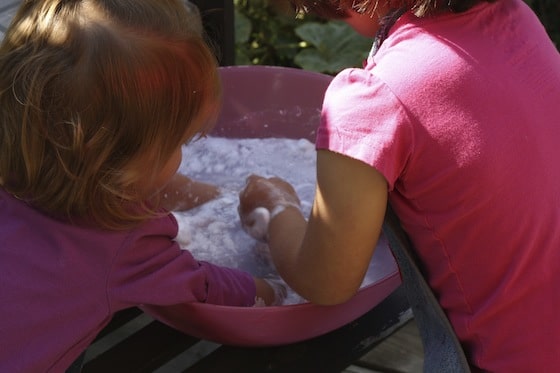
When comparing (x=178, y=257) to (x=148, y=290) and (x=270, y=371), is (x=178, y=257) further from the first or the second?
(x=270, y=371)

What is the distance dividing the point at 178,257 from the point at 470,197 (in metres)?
0.40

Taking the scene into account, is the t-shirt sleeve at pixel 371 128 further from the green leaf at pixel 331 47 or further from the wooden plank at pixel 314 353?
the green leaf at pixel 331 47

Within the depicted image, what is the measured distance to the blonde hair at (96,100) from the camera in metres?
0.99

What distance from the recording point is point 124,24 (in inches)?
39.8

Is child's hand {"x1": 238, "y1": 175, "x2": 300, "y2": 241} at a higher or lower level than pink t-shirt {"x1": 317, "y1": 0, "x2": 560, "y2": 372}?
lower

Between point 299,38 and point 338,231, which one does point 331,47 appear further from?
point 338,231

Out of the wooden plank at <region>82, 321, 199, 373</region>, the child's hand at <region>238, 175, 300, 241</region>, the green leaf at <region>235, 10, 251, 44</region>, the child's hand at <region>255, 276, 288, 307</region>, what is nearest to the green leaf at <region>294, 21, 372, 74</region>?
the green leaf at <region>235, 10, 251, 44</region>

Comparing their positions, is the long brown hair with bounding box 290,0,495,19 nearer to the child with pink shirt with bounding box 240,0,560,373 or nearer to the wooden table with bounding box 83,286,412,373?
the child with pink shirt with bounding box 240,0,560,373

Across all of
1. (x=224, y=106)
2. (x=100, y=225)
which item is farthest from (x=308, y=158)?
(x=100, y=225)

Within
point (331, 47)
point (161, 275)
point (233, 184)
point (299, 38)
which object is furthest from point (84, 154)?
point (299, 38)

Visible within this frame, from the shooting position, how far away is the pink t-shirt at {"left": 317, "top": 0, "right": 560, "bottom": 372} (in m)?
0.96

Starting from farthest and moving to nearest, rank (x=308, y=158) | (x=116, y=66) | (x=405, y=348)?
(x=308, y=158), (x=405, y=348), (x=116, y=66)

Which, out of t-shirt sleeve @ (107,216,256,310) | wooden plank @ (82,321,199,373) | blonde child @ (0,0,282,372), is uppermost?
blonde child @ (0,0,282,372)

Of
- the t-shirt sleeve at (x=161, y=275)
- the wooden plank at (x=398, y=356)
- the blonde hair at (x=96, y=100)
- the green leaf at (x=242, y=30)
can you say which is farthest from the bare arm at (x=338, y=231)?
the green leaf at (x=242, y=30)
